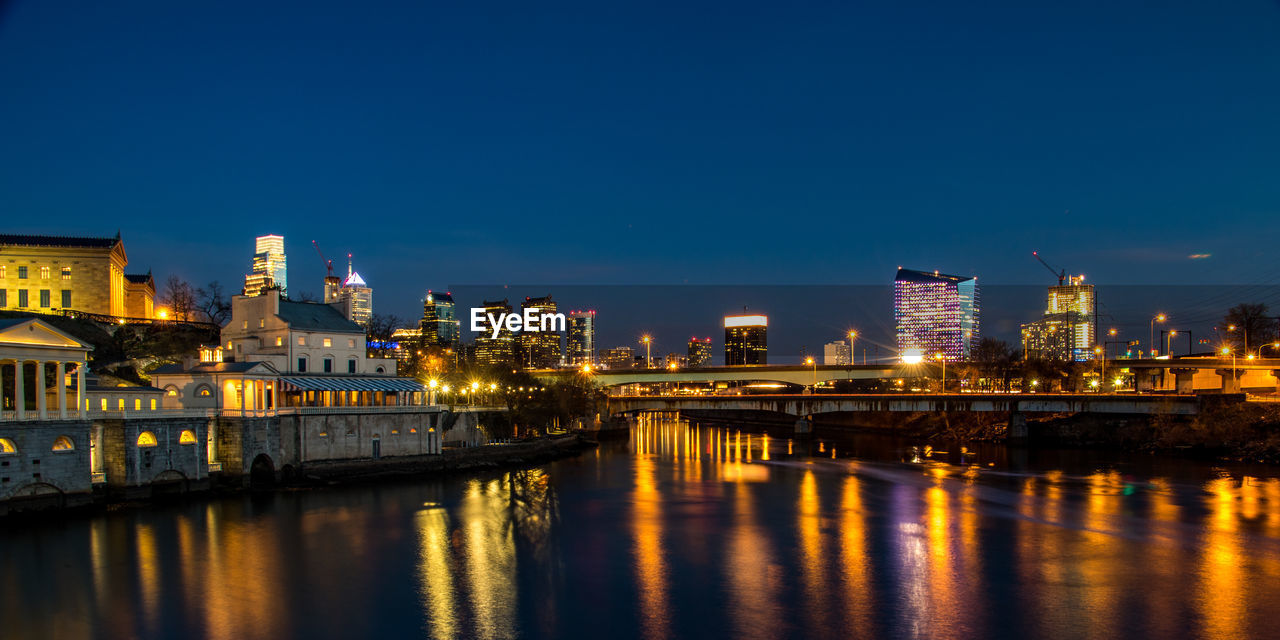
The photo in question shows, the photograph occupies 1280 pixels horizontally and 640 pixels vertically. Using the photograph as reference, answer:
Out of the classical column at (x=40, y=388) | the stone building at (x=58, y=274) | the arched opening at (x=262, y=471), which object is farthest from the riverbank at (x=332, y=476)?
the stone building at (x=58, y=274)

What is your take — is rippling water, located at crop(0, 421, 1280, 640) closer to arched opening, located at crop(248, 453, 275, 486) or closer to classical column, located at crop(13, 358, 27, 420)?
arched opening, located at crop(248, 453, 275, 486)

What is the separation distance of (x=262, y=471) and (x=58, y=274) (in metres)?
47.4

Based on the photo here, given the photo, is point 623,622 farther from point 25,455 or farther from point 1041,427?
point 1041,427

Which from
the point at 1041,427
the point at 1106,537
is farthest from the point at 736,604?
Answer: the point at 1041,427

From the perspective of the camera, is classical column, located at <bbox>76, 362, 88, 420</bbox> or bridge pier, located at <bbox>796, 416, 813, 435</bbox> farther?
bridge pier, located at <bbox>796, 416, 813, 435</bbox>

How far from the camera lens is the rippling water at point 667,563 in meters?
27.2

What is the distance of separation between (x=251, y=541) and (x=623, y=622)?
21539 millimetres

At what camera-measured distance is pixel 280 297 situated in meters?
67.4

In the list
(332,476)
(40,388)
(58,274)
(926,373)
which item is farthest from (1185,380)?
(58,274)

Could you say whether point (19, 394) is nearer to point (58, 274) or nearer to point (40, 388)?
point (40, 388)

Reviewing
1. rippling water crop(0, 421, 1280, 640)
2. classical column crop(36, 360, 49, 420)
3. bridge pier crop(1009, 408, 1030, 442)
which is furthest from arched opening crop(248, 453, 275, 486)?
bridge pier crop(1009, 408, 1030, 442)

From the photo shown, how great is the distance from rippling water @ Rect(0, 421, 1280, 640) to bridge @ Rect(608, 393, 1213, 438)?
2651cm

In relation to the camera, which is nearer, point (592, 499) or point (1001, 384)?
point (592, 499)

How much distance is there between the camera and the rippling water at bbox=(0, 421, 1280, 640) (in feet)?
89.3
